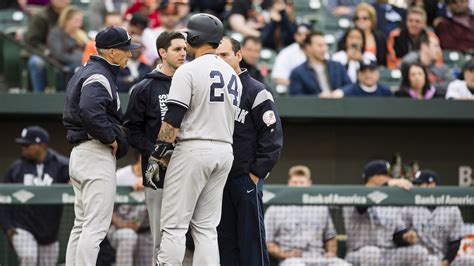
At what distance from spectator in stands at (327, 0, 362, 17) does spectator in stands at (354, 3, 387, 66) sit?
0.85 metres

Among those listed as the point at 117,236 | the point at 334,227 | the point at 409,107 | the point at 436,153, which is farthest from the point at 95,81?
the point at 436,153

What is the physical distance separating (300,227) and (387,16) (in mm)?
5974

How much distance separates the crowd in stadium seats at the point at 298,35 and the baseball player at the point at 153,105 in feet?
13.7

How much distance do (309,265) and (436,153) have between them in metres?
4.58

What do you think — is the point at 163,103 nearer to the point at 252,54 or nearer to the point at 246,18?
the point at 252,54

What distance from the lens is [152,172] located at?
750cm

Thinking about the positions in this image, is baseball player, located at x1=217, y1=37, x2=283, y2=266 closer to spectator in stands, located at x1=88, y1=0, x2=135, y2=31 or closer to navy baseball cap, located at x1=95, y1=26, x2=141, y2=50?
navy baseball cap, located at x1=95, y1=26, x2=141, y2=50

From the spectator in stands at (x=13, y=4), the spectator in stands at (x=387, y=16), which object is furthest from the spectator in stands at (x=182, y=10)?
the spectator in stands at (x=387, y=16)

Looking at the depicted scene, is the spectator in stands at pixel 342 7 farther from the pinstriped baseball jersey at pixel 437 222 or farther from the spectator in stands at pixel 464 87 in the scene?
the pinstriped baseball jersey at pixel 437 222

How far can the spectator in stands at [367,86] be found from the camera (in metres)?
12.8

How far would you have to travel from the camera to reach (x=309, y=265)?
9.61 meters

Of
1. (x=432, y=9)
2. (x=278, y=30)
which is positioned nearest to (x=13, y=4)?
(x=278, y=30)

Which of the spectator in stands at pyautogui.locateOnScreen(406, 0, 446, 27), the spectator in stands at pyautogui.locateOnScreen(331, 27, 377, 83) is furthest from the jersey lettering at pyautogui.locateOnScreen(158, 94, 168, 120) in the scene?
the spectator in stands at pyautogui.locateOnScreen(406, 0, 446, 27)

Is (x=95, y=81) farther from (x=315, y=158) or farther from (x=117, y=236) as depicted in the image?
(x=315, y=158)
